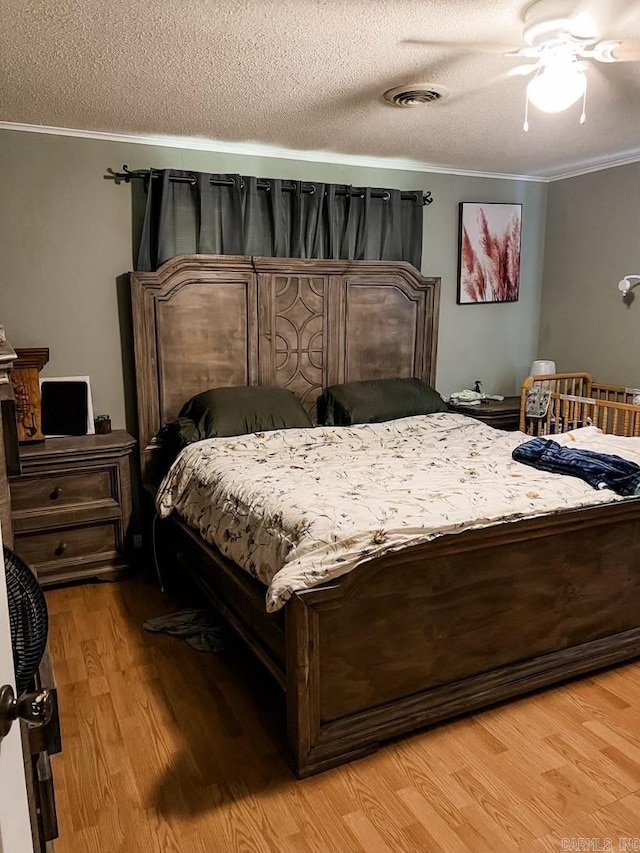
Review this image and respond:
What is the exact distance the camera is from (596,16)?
200 centimetres

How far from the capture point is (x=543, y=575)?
92.6 inches

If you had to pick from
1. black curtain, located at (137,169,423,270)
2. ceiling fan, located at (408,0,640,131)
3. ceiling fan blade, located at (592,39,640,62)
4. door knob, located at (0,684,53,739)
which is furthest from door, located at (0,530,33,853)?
black curtain, located at (137,169,423,270)

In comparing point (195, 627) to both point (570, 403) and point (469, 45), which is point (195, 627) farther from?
point (570, 403)

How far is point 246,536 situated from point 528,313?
3.36 metres

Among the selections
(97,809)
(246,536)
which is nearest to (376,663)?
(246,536)

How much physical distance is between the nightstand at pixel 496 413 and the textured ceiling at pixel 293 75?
1610 millimetres

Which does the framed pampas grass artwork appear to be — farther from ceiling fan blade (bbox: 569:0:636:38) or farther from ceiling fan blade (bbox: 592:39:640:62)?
ceiling fan blade (bbox: 569:0:636:38)

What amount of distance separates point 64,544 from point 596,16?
10.4 feet

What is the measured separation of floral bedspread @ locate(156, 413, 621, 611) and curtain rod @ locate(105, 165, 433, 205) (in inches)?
57.9

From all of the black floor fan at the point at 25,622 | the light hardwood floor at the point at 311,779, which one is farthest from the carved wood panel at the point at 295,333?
the black floor fan at the point at 25,622

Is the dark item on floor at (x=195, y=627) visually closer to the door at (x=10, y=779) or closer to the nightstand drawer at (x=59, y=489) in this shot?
the nightstand drawer at (x=59, y=489)

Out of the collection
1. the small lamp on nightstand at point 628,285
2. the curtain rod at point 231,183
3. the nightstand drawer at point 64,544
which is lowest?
the nightstand drawer at point 64,544

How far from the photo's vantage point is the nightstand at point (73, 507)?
317cm

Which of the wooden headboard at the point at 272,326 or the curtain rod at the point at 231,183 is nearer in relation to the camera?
the curtain rod at the point at 231,183
